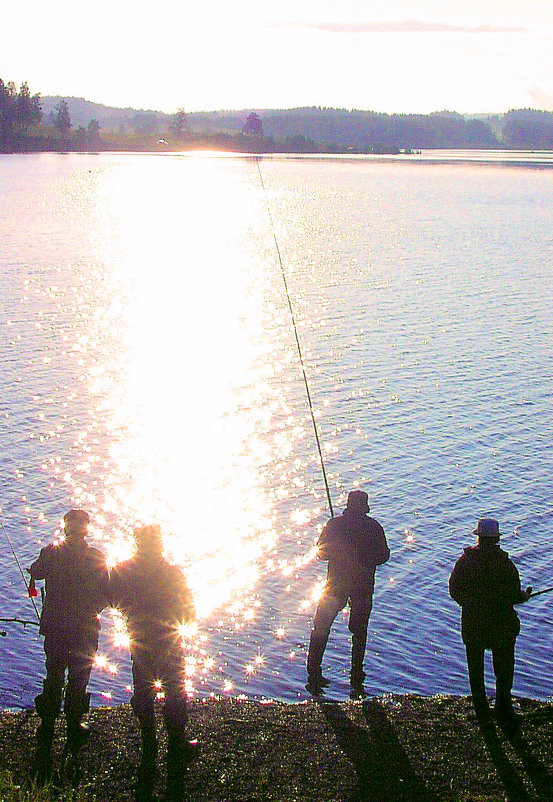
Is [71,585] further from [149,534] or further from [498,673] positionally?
[498,673]

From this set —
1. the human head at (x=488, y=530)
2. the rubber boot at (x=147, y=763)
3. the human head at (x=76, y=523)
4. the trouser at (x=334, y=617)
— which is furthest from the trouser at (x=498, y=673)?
the human head at (x=76, y=523)

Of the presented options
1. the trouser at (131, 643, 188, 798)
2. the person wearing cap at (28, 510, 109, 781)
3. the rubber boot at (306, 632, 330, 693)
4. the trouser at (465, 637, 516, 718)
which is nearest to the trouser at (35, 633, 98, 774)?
the person wearing cap at (28, 510, 109, 781)

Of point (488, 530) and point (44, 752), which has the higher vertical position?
point (488, 530)

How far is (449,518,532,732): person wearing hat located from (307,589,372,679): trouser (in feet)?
5.07

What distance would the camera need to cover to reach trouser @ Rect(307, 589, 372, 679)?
10.6 metres

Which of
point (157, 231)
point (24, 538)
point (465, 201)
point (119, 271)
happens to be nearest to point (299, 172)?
point (465, 201)

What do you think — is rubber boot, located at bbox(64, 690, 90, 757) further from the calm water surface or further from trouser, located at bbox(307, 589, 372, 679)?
the calm water surface

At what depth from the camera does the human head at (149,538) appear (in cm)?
829

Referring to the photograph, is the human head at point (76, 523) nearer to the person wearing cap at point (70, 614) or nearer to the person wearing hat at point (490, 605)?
the person wearing cap at point (70, 614)

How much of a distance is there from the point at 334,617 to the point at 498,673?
2244 mm

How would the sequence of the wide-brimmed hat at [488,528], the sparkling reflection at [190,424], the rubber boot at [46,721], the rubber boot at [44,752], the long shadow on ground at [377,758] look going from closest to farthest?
the long shadow on ground at [377,758] → the rubber boot at [44,752] → the rubber boot at [46,721] → the wide-brimmed hat at [488,528] → the sparkling reflection at [190,424]

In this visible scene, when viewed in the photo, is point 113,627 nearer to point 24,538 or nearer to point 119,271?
point 24,538

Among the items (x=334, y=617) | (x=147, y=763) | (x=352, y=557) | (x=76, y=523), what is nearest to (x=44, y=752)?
(x=147, y=763)

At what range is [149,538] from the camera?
327 inches
